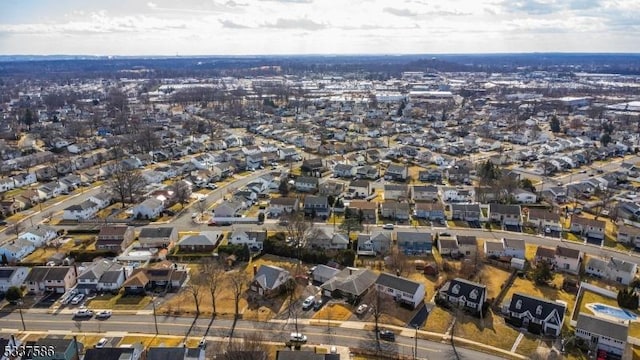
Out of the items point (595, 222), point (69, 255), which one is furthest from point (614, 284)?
point (69, 255)

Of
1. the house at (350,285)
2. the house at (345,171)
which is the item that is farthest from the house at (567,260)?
the house at (345,171)

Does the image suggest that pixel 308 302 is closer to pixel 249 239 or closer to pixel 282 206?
pixel 249 239

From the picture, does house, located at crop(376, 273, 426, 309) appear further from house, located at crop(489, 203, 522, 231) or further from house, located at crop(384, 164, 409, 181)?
house, located at crop(384, 164, 409, 181)

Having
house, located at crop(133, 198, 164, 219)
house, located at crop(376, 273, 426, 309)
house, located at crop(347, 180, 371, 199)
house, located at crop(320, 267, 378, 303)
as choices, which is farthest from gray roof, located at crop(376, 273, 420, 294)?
house, located at crop(133, 198, 164, 219)

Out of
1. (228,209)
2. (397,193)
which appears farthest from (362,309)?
(397,193)

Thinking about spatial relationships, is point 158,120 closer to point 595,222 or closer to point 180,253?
point 180,253

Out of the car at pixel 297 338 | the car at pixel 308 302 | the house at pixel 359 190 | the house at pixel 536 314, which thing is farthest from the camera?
the house at pixel 359 190

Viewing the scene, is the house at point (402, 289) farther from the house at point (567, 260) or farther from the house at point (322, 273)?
the house at point (567, 260)
